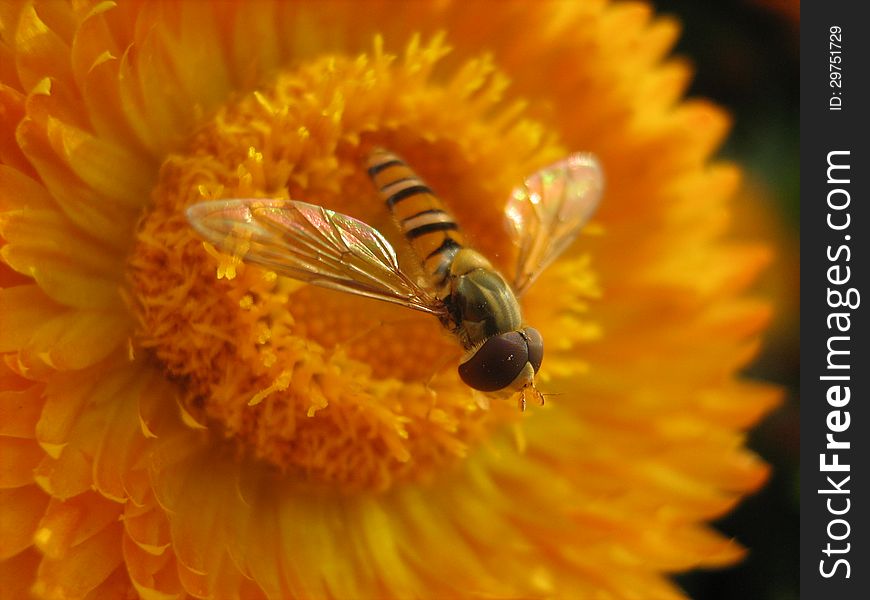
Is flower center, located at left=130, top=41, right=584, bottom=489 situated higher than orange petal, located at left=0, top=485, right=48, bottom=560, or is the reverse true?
flower center, located at left=130, top=41, right=584, bottom=489

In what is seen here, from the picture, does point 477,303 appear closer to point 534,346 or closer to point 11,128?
point 534,346

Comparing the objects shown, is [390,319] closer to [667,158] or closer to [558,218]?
[558,218]

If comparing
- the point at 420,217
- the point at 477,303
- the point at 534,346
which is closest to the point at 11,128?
the point at 420,217

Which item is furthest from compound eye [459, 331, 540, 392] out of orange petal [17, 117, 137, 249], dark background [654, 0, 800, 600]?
dark background [654, 0, 800, 600]

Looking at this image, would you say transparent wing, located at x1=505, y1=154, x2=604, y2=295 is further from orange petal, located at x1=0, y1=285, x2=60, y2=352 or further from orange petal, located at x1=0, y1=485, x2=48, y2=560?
orange petal, located at x1=0, y1=485, x2=48, y2=560

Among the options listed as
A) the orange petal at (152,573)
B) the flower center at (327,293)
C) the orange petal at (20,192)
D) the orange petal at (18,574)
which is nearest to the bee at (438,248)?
the flower center at (327,293)

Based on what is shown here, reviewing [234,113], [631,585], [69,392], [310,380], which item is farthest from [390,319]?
[631,585]

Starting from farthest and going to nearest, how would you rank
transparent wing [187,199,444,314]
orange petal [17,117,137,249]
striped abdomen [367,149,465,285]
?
striped abdomen [367,149,465,285]
orange petal [17,117,137,249]
transparent wing [187,199,444,314]

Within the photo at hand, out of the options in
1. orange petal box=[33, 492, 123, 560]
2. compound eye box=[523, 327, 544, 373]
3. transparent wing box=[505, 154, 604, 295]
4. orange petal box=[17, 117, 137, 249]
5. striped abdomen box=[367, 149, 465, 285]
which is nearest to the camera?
orange petal box=[33, 492, 123, 560]

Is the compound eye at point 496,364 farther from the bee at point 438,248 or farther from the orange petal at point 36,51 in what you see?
the orange petal at point 36,51
